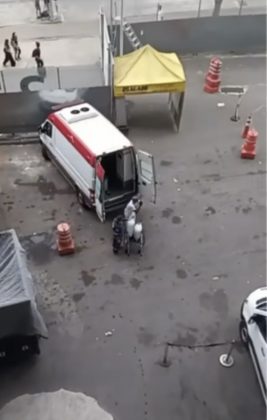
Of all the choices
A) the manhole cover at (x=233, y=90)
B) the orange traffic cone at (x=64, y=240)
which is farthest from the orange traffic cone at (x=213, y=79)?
the orange traffic cone at (x=64, y=240)

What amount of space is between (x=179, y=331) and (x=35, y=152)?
25.6 ft

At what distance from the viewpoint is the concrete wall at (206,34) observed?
818 inches

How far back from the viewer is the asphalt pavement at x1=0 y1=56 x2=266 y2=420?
9750mm

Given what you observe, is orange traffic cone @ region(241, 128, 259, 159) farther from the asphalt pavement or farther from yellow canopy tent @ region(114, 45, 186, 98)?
yellow canopy tent @ region(114, 45, 186, 98)

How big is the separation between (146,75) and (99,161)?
192 inches

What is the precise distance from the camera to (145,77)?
634 inches

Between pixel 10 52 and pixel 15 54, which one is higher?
pixel 10 52

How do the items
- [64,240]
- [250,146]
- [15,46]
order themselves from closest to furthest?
[64,240] → [250,146] → [15,46]

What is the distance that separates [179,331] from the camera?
1077 cm

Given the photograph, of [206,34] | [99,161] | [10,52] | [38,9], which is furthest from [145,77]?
[38,9]

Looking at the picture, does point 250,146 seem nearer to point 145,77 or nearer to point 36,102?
point 145,77

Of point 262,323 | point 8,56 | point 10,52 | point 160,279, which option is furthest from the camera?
point 10,52

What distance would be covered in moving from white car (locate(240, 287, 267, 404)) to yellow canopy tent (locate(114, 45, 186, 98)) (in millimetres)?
8137

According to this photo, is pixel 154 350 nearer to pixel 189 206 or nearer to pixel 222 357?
pixel 222 357
